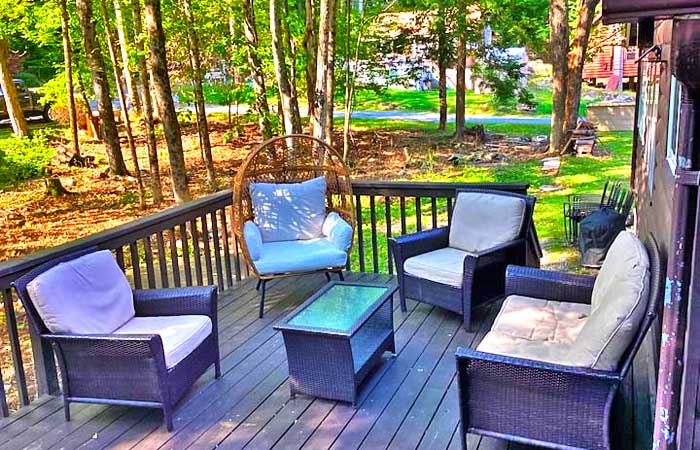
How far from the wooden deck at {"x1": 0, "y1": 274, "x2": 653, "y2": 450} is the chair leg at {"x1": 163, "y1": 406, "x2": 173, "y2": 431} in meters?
0.04

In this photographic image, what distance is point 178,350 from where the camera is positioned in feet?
9.85

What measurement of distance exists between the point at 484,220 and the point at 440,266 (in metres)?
0.50

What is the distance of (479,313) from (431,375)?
3.21 ft

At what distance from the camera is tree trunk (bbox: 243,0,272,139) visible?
27.1 feet

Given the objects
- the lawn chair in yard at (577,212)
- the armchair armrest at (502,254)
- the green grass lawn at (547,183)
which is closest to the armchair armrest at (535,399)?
the armchair armrest at (502,254)

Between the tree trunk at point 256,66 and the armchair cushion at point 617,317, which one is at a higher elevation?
the tree trunk at point 256,66

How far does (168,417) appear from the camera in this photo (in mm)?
2930

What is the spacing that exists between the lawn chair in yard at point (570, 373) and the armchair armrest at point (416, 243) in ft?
5.00

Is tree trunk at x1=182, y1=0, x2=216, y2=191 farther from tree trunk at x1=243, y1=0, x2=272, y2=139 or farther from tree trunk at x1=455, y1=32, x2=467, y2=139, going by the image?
tree trunk at x1=455, y1=32, x2=467, y2=139

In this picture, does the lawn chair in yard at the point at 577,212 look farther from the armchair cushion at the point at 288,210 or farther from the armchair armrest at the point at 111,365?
the armchair armrest at the point at 111,365

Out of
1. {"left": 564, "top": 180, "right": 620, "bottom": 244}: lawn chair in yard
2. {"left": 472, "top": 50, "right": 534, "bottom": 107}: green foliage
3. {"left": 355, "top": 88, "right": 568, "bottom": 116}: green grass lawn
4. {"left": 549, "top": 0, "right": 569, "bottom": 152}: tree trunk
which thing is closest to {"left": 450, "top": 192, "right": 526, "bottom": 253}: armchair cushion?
{"left": 564, "top": 180, "right": 620, "bottom": 244}: lawn chair in yard

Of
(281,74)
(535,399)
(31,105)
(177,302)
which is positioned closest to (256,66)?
(281,74)

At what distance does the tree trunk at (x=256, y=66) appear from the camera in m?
8.27

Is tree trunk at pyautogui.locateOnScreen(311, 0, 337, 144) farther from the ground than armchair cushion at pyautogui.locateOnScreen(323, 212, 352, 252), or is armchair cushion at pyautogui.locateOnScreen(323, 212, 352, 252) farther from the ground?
tree trunk at pyautogui.locateOnScreen(311, 0, 337, 144)
